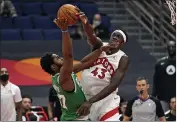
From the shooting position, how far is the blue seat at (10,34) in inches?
534

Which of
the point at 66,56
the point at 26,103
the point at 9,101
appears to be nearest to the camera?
the point at 66,56

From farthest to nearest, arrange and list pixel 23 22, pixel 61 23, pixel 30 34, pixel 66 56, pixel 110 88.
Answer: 1. pixel 23 22
2. pixel 30 34
3. pixel 110 88
4. pixel 66 56
5. pixel 61 23

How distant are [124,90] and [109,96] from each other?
5.53m

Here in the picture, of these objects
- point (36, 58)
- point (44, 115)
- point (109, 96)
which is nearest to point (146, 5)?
point (36, 58)

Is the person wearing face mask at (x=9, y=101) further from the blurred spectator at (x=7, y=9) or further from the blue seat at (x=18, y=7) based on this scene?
the blue seat at (x=18, y=7)

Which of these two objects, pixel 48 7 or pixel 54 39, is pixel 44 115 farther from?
pixel 48 7

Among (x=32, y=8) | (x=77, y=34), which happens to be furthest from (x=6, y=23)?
(x=77, y=34)

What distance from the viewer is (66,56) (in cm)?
605

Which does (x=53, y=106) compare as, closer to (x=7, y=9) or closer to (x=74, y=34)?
(x=74, y=34)

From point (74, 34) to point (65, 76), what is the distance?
7.52m

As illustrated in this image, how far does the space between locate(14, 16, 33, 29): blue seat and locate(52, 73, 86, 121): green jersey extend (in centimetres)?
780

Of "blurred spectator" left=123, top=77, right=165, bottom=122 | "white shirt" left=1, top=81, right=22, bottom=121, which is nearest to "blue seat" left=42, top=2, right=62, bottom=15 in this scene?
"white shirt" left=1, top=81, right=22, bottom=121

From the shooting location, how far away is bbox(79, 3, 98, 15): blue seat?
49.3ft

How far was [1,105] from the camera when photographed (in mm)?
10023
